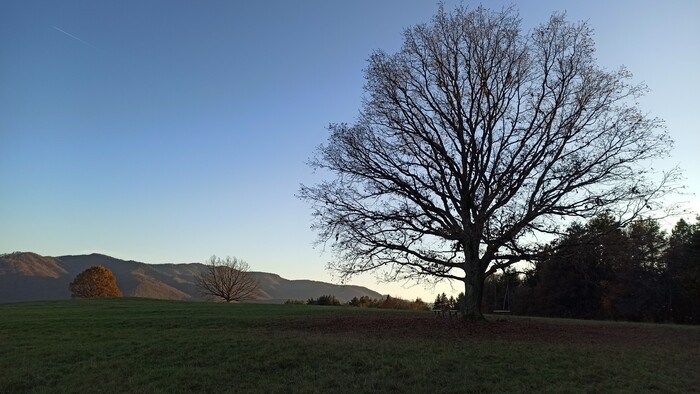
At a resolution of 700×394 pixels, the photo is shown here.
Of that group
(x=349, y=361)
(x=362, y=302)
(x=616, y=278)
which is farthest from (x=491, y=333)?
(x=616, y=278)

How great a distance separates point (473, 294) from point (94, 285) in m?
63.6

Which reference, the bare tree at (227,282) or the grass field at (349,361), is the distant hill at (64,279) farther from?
the grass field at (349,361)

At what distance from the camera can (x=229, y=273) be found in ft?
238

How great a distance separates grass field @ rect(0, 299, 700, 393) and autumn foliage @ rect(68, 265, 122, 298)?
5546cm

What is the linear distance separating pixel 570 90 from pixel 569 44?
205 centimetres

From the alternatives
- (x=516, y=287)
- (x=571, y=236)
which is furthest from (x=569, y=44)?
(x=516, y=287)

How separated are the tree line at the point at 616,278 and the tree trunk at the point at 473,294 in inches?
56.1

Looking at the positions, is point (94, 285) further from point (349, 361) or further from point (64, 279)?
point (64, 279)

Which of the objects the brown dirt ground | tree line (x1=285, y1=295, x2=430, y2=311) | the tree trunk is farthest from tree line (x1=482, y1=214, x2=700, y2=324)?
tree line (x1=285, y1=295, x2=430, y2=311)

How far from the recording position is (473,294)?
66.5ft

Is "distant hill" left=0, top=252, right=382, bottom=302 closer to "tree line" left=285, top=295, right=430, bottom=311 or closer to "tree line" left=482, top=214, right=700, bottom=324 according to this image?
"tree line" left=285, top=295, right=430, bottom=311

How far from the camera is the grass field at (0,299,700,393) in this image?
10414 mm

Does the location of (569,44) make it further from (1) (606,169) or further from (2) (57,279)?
(2) (57,279)

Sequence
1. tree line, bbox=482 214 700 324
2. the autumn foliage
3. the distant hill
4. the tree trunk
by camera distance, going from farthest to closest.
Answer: the distant hill, the autumn foliage, the tree trunk, tree line, bbox=482 214 700 324
